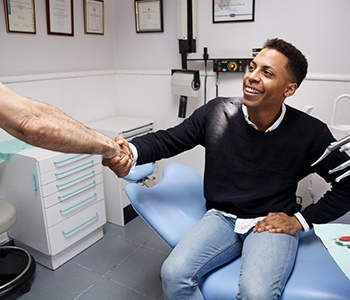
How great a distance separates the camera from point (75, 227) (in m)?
2.16

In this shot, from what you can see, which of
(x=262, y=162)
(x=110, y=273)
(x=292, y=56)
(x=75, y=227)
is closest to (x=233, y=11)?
(x=292, y=56)

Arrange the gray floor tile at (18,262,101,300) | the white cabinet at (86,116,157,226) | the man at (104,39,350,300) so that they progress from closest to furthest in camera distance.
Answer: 1. the man at (104,39,350,300)
2. the gray floor tile at (18,262,101,300)
3. the white cabinet at (86,116,157,226)

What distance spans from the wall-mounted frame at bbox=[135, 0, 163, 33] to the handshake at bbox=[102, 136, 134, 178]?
4.99 feet

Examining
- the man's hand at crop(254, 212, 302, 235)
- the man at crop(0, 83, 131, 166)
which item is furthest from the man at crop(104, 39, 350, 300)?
the man at crop(0, 83, 131, 166)

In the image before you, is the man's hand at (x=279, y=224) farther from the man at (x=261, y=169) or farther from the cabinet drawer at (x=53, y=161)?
the cabinet drawer at (x=53, y=161)

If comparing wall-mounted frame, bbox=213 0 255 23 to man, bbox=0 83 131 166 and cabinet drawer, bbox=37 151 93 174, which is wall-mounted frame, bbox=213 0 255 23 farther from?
man, bbox=0 83 131 166

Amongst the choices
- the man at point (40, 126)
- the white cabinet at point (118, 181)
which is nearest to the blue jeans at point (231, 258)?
the man at point (40, 126)

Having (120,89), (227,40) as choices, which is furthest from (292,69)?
(120,89)

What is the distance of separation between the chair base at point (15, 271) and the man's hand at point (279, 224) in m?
1.30

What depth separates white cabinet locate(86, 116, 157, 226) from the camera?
8.16 ft

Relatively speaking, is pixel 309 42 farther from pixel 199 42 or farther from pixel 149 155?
pixel 149 155

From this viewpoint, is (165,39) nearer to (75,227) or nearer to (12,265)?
(75,227)

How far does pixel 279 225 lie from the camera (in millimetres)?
1356

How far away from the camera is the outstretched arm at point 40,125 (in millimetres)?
799
